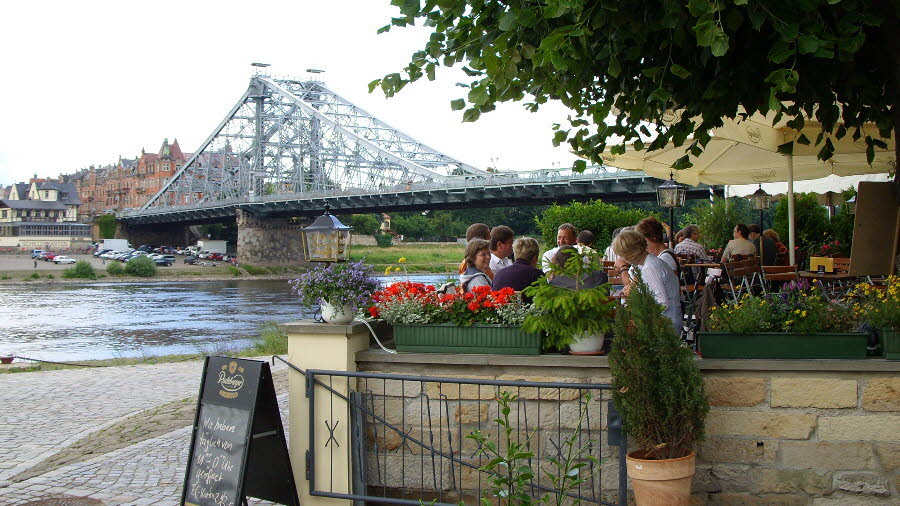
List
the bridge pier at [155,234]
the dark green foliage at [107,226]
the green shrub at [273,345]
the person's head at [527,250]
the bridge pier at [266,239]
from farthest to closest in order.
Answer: the dark green foliage at [107,226] < the bridge pier at [155,234] < the bridge pier at [266,239] < the green shrub at [273,345] < the person's head at [527,250]

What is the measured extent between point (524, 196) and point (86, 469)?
111 ft

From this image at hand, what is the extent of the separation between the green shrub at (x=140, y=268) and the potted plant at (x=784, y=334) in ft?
183

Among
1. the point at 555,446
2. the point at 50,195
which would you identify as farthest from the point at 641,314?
the point at 50,195

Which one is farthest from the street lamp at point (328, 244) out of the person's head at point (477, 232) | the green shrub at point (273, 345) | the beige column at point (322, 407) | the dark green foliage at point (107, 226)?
the dark green foliage at point (107, 226)

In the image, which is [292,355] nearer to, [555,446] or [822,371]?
[555,446]

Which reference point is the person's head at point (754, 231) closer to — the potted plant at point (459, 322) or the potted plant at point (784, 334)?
the potted plant at point (784, 334)

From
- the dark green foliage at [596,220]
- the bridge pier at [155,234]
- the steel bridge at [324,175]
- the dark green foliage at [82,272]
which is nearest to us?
the dark green foliage at [596,220]

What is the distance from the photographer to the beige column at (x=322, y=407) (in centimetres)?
416

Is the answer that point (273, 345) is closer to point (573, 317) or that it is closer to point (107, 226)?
point (573, 317)

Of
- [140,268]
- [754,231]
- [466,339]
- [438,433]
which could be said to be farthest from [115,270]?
[466,339]

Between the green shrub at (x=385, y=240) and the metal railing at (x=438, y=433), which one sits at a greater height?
the green shrub at (x=385, y=240)

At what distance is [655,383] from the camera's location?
11.0 feet

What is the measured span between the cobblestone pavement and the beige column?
3.21 ft

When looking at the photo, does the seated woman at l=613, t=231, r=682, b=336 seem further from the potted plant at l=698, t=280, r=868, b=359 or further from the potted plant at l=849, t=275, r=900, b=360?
the potted plant at l=849, t=275, r=900, b=360
